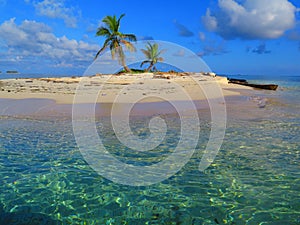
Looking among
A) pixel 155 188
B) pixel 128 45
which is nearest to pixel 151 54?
pixel 128 45

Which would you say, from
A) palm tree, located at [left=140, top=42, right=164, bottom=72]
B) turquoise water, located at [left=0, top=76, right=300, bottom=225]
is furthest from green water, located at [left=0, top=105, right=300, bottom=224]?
palm tree, located at [left=140, top=42, right=164, bottom=72]

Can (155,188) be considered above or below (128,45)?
below

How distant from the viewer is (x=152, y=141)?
291 inches

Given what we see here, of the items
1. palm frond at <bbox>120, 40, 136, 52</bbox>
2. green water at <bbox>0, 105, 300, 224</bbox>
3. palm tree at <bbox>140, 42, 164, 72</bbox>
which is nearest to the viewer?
green water at <bbox>0, 105, 300, 224</bbox>

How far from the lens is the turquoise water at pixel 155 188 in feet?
12.1

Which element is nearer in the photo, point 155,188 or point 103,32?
point 155,188

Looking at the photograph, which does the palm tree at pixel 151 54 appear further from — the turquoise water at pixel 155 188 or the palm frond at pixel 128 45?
the turquoise water at pixel 155 188

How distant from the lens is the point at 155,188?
460 centimetres

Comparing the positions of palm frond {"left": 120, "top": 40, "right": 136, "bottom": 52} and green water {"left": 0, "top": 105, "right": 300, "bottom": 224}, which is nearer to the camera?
green water {"left": 0, "top": 105, "right": 300, "bottom": 224}

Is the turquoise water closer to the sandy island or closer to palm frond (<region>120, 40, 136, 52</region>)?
the sandy island

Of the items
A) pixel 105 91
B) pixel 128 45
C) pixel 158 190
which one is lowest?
pixel 158 190

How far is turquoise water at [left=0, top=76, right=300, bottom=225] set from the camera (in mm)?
3691

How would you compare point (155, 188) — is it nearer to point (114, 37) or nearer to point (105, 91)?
point (105, 91)

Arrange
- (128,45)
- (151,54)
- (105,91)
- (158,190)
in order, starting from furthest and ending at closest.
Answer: (151,54) < (128,45) < (105,91) < (158,190)
